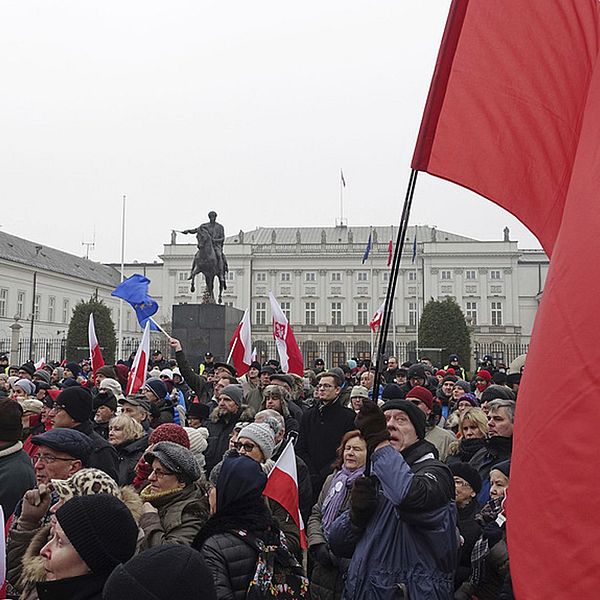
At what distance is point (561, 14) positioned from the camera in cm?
254

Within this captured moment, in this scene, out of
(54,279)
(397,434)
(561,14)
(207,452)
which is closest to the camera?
(561,14)

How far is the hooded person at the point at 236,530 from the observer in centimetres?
273

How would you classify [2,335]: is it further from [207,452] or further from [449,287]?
[207,452]

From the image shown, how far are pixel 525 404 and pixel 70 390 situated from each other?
3.76 m

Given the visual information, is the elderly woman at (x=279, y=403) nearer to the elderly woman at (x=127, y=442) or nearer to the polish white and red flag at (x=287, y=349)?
the elderly woman at (x=127, y=442)

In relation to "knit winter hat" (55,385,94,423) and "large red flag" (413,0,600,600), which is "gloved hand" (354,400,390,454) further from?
"knit winter hat" (55,385,94,423)

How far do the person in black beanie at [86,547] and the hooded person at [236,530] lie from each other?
533 mm

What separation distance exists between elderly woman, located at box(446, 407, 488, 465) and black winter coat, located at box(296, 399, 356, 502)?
0.99m

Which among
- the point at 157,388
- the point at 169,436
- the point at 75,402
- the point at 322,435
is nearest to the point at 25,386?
the point at 157,388

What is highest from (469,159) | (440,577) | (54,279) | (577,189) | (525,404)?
(54,279)

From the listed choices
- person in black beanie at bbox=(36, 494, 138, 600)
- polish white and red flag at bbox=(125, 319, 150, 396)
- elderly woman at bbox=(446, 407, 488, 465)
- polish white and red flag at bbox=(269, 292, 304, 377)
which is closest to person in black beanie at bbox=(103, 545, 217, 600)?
person in black beanie at bbox=(36, 494, 138, 600)

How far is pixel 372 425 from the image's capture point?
320 centimetres

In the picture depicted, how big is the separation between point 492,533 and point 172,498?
1.53 m

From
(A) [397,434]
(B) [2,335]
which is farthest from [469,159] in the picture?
(B) [2,335]
